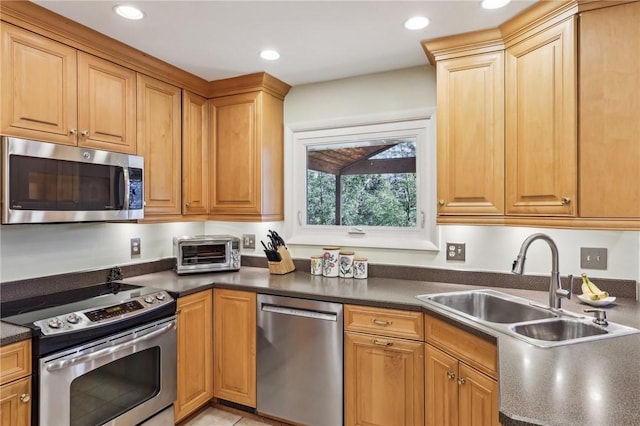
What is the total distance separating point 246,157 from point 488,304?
192cm

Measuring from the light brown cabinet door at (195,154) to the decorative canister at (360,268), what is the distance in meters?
1.26

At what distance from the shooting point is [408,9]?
1.83 meters

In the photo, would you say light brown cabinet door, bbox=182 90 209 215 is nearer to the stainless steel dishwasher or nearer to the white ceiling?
the white ceiling

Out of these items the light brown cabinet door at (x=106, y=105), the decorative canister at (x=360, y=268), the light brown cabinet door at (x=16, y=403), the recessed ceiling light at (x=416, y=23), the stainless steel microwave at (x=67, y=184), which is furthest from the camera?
the decorative canister at (x=360, y=268)

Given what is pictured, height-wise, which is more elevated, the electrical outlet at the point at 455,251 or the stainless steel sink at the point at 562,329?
the electrical outlet at the point at 455,251

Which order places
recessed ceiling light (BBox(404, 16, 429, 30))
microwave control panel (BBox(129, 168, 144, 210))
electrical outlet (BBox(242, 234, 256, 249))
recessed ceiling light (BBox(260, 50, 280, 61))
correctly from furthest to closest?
electrical outlet (BBox(242, 234, 256, 249))
recessed ceiling light (BBox(260, 50, 280, 61))
microwave control panel (BBox(129, 168, 144, 210))
recessed ceiling light (BBox(404, 16, 429, 30))

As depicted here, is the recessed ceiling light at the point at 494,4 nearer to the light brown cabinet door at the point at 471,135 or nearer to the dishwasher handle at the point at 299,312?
the light brown cabinet door at the point at 471,135

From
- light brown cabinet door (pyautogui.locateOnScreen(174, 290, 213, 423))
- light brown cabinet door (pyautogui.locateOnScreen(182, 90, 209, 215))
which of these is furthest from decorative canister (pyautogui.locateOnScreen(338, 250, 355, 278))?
light brown cabinet door (pyautogui.locateOnScreen(182, 90, 209, 215))

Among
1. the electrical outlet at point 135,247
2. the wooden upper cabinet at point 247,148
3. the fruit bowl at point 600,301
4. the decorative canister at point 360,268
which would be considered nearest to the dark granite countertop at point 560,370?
the fruit bowl at point 600,301

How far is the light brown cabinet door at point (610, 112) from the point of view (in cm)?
159

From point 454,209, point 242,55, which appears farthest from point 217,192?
point 454,209

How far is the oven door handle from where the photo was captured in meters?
1.60

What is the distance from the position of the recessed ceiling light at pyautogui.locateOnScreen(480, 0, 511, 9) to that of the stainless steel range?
2.29 meters

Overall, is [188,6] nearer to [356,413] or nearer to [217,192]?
[217,192]
